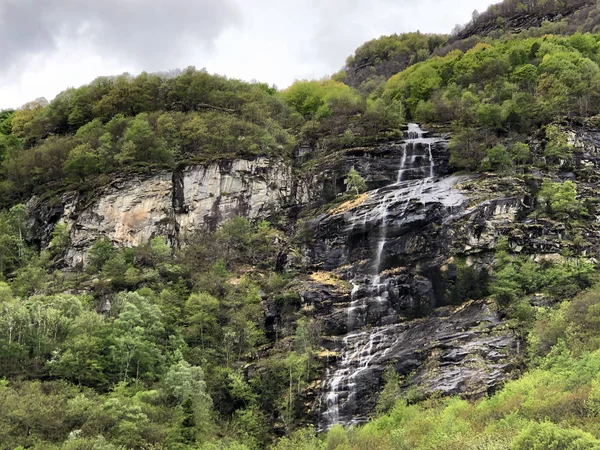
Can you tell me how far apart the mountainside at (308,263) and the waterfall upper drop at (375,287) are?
19 centimetres

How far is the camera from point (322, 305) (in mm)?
53750

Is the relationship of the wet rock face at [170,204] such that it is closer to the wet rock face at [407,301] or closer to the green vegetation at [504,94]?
the wet rock face at [407,301]

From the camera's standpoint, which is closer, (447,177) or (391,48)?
(447,177)

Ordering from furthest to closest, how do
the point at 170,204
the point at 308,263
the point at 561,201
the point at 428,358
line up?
1. the point at 170,204
2. the point at 308,263
3. the point at 561,201
4. the point at 428,358

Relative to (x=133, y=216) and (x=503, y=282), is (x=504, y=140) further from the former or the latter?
(x=133, y=216)

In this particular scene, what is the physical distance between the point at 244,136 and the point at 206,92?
1271 centimetres

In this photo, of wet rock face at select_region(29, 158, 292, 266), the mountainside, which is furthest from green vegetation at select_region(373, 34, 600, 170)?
wet rock face at select_region(29, 158, 292, 266)

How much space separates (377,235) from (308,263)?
283 inches

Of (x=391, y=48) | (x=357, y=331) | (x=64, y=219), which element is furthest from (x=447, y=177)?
(x=391, y=48)

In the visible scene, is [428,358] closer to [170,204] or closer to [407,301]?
Result: [407,301]

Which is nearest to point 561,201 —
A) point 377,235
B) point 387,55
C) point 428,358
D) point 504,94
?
point 377,235

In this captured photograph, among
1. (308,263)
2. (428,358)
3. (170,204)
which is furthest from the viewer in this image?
(170,204)

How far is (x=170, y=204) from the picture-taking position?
227 feet

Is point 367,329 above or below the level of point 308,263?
below
